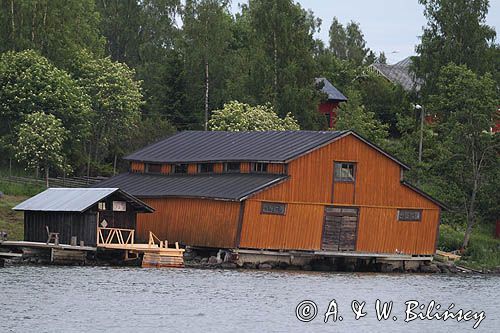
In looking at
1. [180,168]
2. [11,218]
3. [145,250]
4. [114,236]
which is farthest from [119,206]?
[11,218]

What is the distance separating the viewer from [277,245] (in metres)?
66.1

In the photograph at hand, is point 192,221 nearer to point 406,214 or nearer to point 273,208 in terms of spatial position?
point 273,208

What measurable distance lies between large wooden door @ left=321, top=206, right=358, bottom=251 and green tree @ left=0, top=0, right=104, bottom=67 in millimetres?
31867

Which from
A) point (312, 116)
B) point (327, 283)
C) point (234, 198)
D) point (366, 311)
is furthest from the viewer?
point (312, 116)

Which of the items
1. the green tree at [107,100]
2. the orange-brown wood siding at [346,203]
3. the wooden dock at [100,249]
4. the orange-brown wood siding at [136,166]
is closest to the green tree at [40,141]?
the green tree at [107,100]

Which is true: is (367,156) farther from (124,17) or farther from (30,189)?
(124,17)

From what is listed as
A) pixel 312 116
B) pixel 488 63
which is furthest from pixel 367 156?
pixel 488 63

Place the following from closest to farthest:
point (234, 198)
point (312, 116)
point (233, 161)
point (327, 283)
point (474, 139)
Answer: point (327, 283) → point (234, 198) → point (233, 161) → point (474, 139) → point (312, 116)

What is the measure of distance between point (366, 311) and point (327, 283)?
32.6 ft

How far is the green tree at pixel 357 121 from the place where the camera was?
93438 millimetres

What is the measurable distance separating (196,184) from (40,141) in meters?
17.2

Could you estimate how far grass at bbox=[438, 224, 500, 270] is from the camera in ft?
236

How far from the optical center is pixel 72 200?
64.9 meters

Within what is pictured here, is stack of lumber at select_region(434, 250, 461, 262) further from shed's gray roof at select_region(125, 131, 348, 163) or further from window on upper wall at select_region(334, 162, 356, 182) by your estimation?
shed's gray roof at select_region(125, 131, 348, 163)
